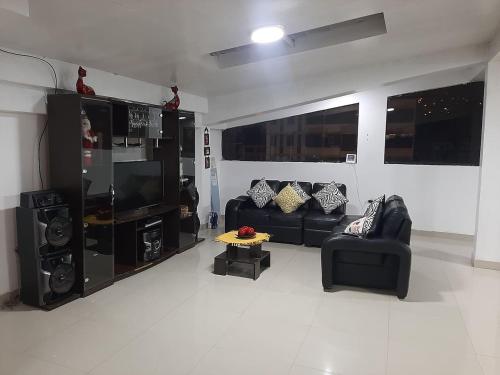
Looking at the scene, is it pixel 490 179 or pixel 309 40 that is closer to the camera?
pixel 309 40

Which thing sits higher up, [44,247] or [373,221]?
[373,221]

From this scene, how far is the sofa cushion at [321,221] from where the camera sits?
18.3 ft

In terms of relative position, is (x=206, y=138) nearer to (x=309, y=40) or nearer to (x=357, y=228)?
(x=309, y=40)

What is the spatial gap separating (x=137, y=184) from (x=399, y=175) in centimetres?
429

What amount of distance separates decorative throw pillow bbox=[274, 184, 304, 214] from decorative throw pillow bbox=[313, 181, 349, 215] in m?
0.31

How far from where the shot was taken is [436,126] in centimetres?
627

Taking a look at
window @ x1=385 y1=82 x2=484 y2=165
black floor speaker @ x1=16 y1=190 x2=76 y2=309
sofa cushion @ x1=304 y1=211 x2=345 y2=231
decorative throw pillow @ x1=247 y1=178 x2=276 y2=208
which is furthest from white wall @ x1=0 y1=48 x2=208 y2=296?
window @ x1=385 y1=82 x2=484 y2=165

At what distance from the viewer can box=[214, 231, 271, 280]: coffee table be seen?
441 cm

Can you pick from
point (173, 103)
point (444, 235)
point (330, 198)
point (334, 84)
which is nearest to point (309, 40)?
point (334, 84)

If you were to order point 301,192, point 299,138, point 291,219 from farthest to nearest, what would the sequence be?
1. point 299,138
2. point 301,192
3. point 291,219

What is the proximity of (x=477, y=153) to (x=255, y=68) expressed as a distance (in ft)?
12.7

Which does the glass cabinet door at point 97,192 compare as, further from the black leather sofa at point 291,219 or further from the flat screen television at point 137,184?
the black leather sofa at point 291,219

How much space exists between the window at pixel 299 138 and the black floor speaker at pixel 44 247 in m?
4.26

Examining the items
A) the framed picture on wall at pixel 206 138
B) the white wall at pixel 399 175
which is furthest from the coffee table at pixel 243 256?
the white wall at pixel 399 175
